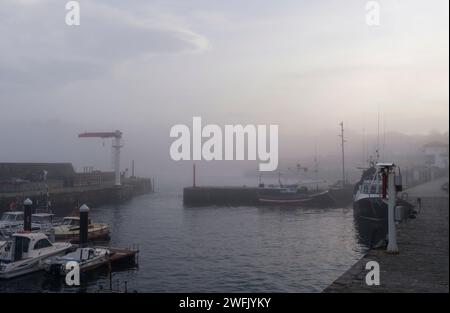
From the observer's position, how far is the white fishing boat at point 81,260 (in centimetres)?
1983

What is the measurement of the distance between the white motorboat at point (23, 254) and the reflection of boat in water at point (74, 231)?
5.62 meters

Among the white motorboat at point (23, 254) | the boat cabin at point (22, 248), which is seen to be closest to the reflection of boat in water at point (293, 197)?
the white motorboat at point (23, 254)

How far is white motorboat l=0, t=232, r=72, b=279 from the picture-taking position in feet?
64.2

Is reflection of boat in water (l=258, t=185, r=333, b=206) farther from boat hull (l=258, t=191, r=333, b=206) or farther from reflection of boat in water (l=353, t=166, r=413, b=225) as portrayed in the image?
reflection of boat in water (l=353, t=166, r=413, b=225)

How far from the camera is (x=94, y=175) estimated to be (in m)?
75.1

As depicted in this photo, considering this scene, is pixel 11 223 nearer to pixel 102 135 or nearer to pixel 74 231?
pixel 74 231

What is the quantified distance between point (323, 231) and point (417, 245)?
20.0m

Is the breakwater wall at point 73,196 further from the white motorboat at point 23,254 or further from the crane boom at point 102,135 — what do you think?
the white motorboat at point 23,254

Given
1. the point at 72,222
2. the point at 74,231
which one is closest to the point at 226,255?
the point at 74,231

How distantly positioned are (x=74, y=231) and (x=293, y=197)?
4144 cm

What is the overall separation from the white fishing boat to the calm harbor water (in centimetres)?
46

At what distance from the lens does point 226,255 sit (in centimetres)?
2550
